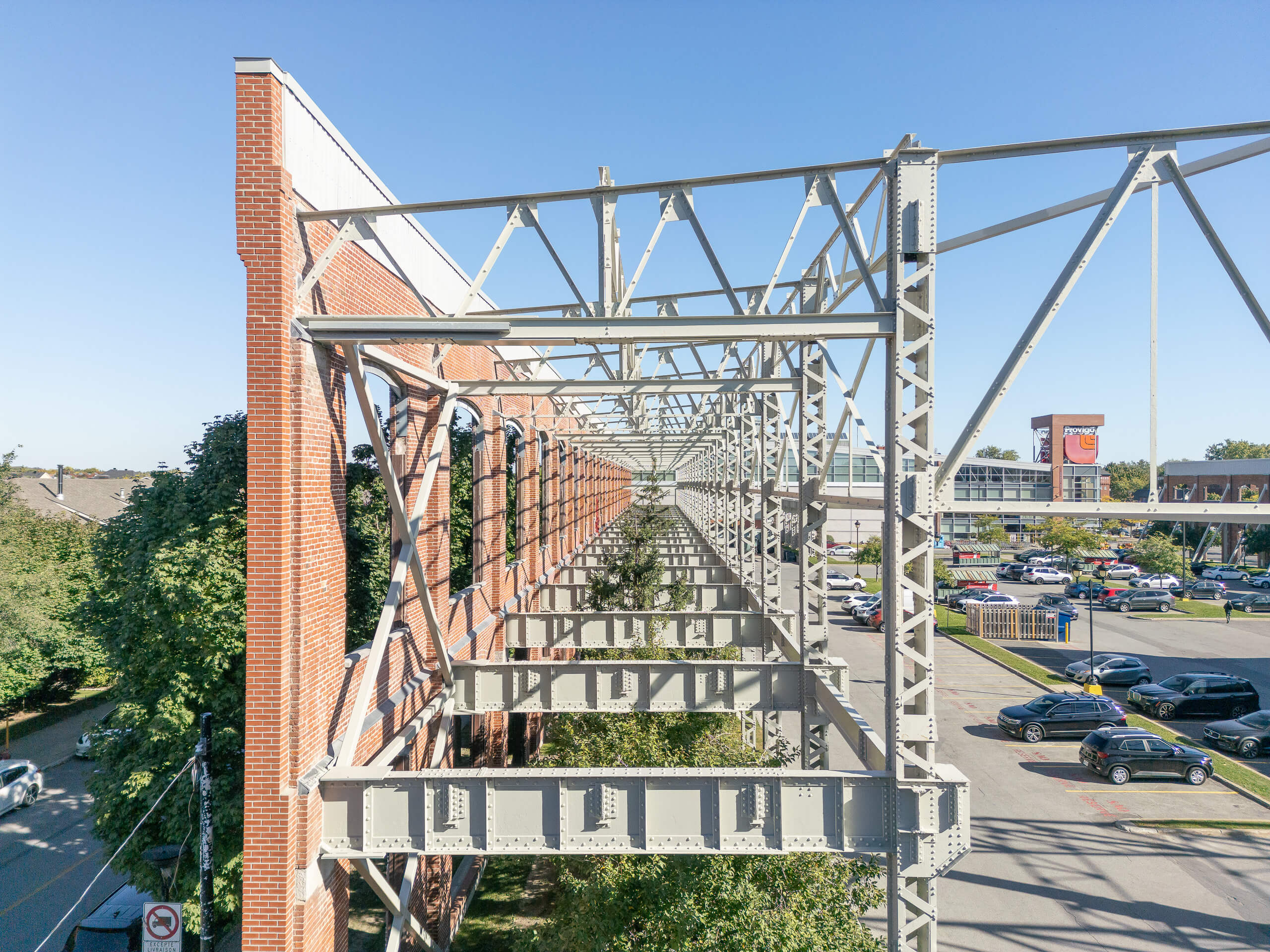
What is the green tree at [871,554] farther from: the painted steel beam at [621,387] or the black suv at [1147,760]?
the painted steel beam at [621,387]

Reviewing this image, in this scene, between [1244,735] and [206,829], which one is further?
[1244,735]

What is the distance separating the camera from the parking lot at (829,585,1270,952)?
1280 cm

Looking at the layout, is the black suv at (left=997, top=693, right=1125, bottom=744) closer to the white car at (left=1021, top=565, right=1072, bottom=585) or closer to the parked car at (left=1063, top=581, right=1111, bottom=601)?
the parked car at (left=1063, top=581, right=1111, bottom=601)

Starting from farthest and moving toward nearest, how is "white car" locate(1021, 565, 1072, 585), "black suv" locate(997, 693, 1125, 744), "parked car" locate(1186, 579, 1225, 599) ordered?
1. "white car" locate(1021, 565, 1072, 585)
2. "parked car" locate(1186, 579, 1225, 599)
3. "black suv" locate(997, 693, 1125, 744)

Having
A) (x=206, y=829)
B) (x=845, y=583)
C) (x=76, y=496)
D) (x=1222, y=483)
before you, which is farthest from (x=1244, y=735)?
(x=76, y=496)

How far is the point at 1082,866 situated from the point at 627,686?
1152 centimetres

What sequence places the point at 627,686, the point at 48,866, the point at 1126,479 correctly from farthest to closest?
the point at 1126,479, the point at 48,866, the point at 627,686

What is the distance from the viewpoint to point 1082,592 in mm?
50281

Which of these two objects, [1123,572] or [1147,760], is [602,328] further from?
[1123,572]

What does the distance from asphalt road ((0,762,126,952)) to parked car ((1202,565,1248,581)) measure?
73.4 meters

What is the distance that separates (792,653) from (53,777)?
80.5 feet

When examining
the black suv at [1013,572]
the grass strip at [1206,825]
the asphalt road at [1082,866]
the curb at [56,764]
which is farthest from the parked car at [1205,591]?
the curb at [56,764]

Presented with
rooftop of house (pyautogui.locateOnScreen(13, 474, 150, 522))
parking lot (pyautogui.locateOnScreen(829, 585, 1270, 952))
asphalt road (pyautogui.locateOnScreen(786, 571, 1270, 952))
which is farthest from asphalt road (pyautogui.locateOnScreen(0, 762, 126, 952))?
rooftop of house (pyautogui.locateOnScreen(13, 474, 150, 522))

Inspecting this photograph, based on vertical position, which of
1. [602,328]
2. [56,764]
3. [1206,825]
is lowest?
[56,764]
